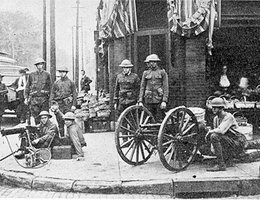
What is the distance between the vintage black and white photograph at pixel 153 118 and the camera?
6039 mm

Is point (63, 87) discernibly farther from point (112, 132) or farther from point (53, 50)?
point (53, 50)

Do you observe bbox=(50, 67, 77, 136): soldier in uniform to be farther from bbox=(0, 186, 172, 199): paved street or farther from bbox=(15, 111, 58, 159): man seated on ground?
bbox=(0, 186, 172, 199): paved street

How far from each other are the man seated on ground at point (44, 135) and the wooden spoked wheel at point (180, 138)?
2.29 metres

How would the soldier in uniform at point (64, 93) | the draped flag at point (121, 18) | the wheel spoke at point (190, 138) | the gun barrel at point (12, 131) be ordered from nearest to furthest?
the wheel spoke at point (190, 138), the gun barrel at point (12, 131), the soldier in uniform at point (64, 93), the draped flag at point (121, 18)

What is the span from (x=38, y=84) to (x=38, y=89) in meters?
0.12

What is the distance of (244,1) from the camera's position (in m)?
10.0

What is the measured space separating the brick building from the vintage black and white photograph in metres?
0.03

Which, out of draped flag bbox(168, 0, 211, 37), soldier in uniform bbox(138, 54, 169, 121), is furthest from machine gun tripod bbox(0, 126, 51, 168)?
draped flag bbox(168, 0, 211, 37)

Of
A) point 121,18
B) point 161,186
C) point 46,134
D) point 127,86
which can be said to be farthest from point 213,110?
point 121,18

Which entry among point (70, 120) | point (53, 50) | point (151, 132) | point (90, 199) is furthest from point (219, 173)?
point (53, 50)

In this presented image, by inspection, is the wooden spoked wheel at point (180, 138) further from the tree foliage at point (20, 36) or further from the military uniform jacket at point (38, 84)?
the tree foliage at point (20, 36)

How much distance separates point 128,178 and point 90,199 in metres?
0.79

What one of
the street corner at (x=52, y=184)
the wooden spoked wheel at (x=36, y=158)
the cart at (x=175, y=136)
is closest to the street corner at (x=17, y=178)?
the street corner at (x=52, y=184)

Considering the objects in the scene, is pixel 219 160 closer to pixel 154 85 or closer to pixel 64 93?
pixel 154 85
